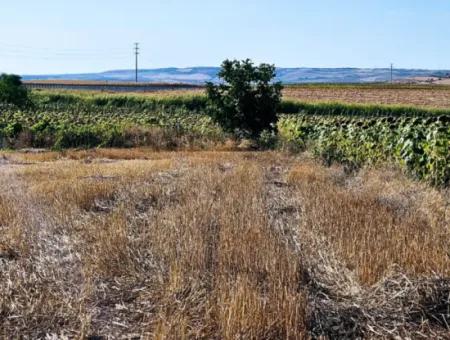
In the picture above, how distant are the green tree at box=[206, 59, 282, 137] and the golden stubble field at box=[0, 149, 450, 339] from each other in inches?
465

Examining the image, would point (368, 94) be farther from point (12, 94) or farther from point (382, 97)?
point (12, 94)

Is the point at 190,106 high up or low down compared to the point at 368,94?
down

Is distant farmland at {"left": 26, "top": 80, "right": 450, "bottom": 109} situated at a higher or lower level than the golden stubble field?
higher

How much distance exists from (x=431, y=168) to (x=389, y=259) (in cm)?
562

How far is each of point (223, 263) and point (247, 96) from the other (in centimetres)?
1549

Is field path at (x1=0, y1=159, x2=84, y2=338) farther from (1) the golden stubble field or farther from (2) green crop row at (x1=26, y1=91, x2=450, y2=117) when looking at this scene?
(2) green crop row at (x1=26, y1=91, x2=450, y2=117)

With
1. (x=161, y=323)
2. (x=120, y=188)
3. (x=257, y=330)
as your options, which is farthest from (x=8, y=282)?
(x=120, y=188)

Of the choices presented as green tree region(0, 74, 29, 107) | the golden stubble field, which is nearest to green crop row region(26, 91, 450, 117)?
green tree region(0, 74, 29, 107)

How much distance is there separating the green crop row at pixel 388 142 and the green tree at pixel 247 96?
2390 millimetres

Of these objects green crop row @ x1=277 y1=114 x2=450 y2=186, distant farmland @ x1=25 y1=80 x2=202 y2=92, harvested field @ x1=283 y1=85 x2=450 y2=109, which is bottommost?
green crop row @ x1=277 y1=114 x2=450 y2=186

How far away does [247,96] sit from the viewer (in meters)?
20.3

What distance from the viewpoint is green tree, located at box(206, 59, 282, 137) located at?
20.3m

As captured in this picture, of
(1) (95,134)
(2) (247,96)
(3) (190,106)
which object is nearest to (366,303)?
(2) (247,96)

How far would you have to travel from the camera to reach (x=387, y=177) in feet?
34.2
